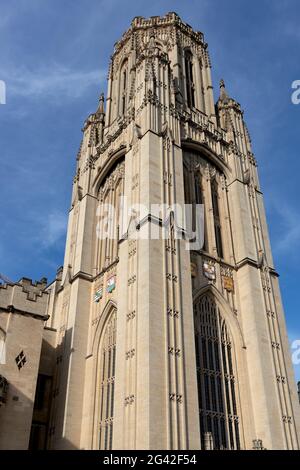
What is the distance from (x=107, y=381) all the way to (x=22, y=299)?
22.7 ft

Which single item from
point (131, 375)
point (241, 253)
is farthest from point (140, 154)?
point (131, 375)

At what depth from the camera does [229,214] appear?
3681cm

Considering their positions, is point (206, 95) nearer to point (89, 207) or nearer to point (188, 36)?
point (188, 36)

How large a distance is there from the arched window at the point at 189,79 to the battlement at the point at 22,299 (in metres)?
22.5

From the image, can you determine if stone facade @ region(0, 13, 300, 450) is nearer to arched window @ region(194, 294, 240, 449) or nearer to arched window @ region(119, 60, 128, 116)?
arched window @ region(194, 294, 240, 449)

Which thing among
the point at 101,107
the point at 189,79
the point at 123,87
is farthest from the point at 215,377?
the point at 123,87

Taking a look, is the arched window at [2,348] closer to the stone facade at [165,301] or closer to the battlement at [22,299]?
the stone facade at [165,301]

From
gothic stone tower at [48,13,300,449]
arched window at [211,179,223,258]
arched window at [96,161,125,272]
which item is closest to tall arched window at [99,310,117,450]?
gothic stone tower at [48,13,300,449]

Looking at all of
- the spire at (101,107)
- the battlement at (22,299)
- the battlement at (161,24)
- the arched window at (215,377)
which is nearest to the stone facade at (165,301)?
the arched window at (215,377)

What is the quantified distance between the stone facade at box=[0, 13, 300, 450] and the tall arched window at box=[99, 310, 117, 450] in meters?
0.11

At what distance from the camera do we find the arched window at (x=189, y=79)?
141ft

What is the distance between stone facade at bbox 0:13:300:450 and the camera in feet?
80.0
